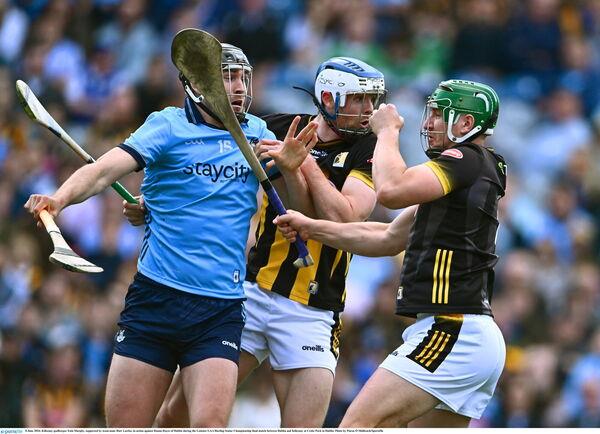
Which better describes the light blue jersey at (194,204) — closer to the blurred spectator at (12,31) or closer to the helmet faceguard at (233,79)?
the helmet faceguard at (233,79)

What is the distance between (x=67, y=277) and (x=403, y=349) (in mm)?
5770

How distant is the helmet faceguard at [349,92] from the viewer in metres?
7.13

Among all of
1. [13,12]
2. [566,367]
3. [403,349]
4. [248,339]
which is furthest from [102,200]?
[403,349]

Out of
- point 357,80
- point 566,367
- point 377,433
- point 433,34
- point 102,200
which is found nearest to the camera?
point 377,433

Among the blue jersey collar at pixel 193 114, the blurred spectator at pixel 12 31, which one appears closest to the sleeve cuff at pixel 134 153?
the blue jersey collar at pixel 193 114

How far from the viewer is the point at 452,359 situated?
20.8ft

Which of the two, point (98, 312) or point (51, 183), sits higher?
point (51, 183)

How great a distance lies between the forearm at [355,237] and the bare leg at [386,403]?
0.78 metres

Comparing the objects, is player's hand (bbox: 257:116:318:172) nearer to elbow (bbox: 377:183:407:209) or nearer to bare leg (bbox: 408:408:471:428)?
elbow (bbox: 377:183:407:209)

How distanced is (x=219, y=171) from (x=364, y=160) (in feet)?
2.95

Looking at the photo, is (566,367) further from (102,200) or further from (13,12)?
(13,12)

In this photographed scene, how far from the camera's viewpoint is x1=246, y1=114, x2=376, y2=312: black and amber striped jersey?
720 cm

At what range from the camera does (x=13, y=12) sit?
1391 cm

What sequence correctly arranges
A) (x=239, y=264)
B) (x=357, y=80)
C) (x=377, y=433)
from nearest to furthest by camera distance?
1. (x=377, y=433)
2. (x=239, y=264)
3. (x=357, y=80)
